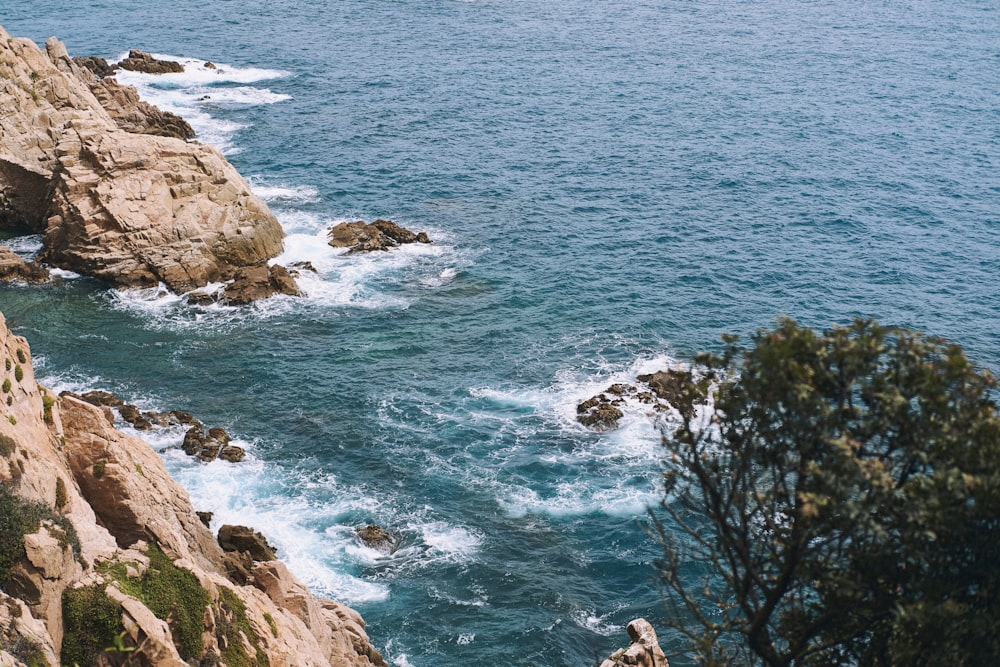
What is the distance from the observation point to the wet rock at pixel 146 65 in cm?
12975

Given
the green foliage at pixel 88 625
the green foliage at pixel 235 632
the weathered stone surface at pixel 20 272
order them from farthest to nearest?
1. the weathered stone surface at pixel 20 272
2. the green foliage at pixel 235 632
3. the green foliage at pixel 88 625

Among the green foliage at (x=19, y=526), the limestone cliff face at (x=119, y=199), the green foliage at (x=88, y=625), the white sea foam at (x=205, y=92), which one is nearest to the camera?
the green foliage at (x=19, y=526)

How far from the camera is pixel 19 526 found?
28250 mm

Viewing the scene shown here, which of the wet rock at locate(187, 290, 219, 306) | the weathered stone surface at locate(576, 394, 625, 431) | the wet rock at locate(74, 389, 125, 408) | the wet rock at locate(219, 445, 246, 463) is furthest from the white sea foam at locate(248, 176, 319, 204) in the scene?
the weathered stone surface at locate(576, 394, 625, 431)

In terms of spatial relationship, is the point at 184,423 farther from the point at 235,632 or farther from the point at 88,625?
the point at 88,625

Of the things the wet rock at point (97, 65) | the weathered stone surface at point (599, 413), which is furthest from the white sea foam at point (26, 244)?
the wet rock at point (97, 65)

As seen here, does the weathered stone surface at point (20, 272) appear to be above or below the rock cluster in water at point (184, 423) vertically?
above

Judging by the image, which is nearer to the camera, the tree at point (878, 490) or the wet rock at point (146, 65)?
the tree at point (878, 490)

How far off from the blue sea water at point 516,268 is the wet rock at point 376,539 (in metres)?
0.74

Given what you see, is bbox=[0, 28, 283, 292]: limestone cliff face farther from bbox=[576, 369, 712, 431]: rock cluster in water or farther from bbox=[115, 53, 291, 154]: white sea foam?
bbox=[576, 369, 712, 431]: rock cluster in water

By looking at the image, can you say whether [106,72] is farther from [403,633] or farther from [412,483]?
[403,633]

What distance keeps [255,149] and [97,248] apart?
113 feet

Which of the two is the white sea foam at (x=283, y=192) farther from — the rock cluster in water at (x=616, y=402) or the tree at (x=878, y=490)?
the tree at (x=878, y=490)

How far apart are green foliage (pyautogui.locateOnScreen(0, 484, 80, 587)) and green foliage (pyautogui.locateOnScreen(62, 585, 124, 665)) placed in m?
1.48
